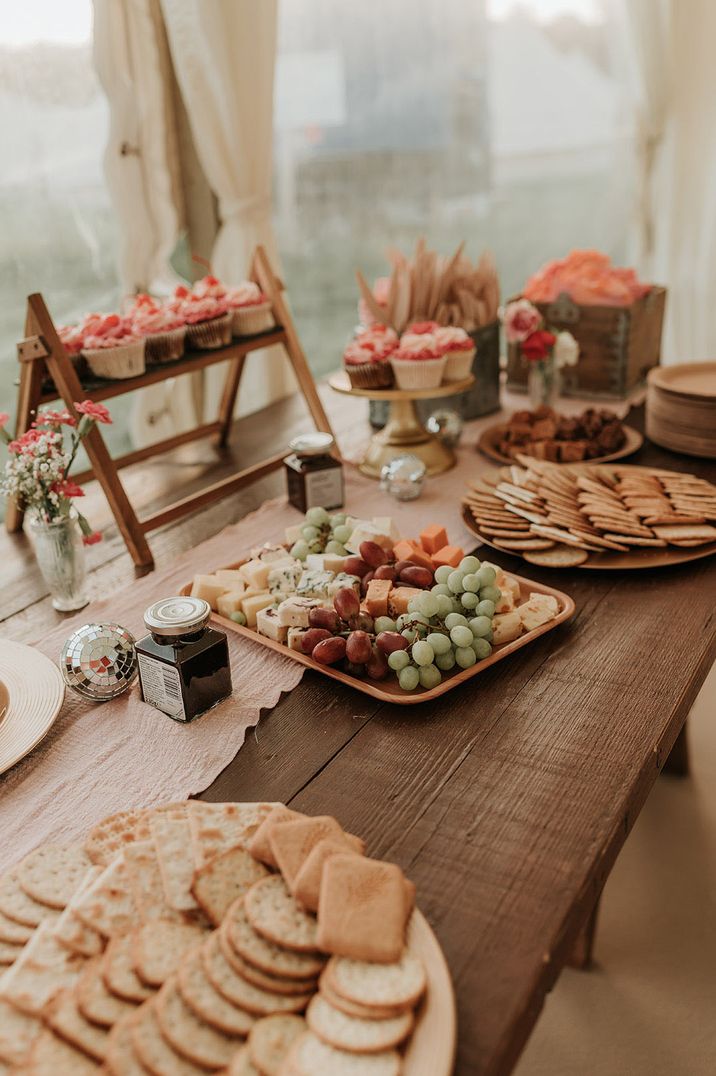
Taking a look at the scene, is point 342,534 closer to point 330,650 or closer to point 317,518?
point 317,518

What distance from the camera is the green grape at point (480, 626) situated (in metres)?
1.33

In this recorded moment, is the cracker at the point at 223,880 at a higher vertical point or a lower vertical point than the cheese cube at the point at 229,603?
higher

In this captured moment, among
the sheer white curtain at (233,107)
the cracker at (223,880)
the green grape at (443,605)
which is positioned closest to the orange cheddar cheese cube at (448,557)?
the green grape at (443,605)

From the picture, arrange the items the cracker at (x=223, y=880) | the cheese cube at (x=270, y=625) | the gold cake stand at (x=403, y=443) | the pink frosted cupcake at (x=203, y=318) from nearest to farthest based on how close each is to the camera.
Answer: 1. the cracker at (x=223, y=880)
2. the cheese cube at (x=270, y=625)
3. the pink frosted cupcake at (x=203, y=318)
4. the gold cake stand at (x=403, y=443)

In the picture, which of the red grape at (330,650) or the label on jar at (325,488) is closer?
the red grape at (330,650)

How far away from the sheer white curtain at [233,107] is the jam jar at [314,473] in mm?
1075

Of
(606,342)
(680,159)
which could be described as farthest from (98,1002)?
(680,159)

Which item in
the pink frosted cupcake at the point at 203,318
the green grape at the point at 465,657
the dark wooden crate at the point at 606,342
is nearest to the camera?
the green grape at the point at 465,657

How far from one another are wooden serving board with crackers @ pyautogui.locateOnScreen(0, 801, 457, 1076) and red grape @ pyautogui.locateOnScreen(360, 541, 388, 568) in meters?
0.61

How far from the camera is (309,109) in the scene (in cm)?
346

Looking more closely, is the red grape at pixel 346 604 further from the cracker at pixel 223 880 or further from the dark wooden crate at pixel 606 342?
the dark wooden crate at pixel 606 342

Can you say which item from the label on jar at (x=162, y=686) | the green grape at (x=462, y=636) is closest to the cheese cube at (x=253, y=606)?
the label on jar at (x=162, y=686)

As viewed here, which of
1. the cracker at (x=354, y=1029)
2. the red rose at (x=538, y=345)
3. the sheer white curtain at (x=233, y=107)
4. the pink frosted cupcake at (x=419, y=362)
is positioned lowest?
the cracker at (x=354, y=1029)

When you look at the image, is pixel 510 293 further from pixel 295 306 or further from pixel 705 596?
pixel 705 596
